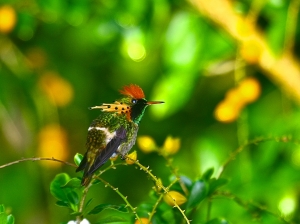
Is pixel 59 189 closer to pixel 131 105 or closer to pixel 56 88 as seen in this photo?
pixel 131 105

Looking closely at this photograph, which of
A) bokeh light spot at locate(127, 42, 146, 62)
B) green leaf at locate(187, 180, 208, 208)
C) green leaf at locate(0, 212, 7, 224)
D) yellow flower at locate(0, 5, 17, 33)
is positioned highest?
bokeh light spot at locate(127, 42, 146, 62)

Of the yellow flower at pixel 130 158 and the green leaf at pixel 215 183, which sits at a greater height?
the green leaf at pixel 215 183

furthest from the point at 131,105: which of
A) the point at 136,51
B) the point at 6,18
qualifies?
the point at 136,51

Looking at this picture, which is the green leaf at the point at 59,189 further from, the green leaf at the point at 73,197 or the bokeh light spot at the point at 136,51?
the bokeh light spot at the point at 136,51

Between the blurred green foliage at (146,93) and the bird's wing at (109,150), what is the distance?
75cm

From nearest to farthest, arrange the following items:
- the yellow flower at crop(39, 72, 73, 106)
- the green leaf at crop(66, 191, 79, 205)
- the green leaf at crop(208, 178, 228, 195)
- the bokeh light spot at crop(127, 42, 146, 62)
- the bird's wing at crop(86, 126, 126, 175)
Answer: the bird's wing at crop(86, 126, 126, 175)
the green leaf at crop(66, 191, 79, 205)
the green leaf at crop(208, 178, 228, 195)
the bokeh light spot at crop(127, 42, 146, 62)
the yellow flower at crop(39, 72, 73, 106)

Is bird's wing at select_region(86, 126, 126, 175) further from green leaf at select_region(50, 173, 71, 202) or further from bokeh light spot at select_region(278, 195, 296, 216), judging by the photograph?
bokeh light spot at select_region(278, 195, 296, 216)

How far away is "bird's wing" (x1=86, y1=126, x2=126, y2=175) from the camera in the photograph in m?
0.54

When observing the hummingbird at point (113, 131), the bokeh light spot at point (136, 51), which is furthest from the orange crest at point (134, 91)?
the bokeh light spot at point (136, 51)

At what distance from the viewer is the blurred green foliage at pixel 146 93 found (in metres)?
1.59

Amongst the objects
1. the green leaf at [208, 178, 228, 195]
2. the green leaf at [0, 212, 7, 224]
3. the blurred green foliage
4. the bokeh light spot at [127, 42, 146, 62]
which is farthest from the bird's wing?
the bokeh light spot at [127, 42, 146, 62]

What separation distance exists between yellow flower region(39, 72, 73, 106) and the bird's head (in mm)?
1317

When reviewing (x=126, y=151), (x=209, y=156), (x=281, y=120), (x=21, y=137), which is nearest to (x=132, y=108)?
(x=126, y=151)

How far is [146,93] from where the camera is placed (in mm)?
1949
